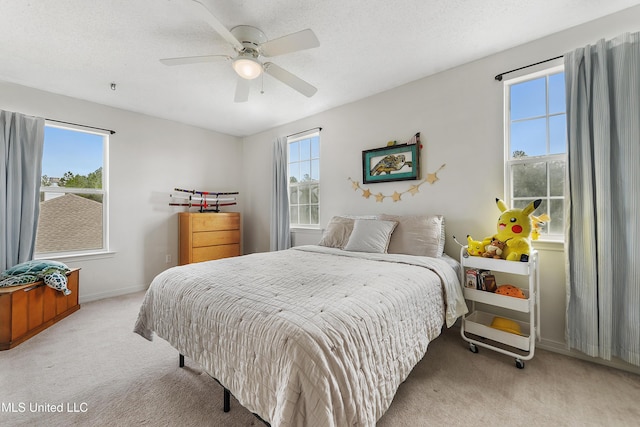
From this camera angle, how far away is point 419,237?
7.85 ft

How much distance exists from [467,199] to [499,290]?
2.88ft

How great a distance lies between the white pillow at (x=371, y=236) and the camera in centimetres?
250

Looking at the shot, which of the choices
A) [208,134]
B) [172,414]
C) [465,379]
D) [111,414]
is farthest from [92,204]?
[465,379]

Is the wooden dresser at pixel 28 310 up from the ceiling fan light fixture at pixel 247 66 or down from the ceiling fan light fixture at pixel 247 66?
down

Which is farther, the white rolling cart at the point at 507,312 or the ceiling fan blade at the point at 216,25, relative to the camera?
the white rolling cart at the point at 507,312

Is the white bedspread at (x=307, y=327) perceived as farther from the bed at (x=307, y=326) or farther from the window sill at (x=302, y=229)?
the window sill at (x=302, y=229)

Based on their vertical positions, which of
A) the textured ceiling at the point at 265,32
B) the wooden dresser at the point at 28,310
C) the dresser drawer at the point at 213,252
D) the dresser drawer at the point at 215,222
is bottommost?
the wooden dresser at the point at 28,310

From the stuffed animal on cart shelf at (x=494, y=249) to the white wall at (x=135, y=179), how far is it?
4177 millimetres

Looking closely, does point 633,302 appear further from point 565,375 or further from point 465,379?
point 465,379

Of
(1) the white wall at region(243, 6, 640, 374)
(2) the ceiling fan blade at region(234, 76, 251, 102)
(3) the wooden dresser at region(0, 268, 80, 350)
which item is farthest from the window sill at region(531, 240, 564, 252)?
(3) the wooden dresser at region(0, 268, 80, 350)

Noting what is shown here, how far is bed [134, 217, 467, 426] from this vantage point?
0.91 meters

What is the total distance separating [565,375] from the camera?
1.75 m

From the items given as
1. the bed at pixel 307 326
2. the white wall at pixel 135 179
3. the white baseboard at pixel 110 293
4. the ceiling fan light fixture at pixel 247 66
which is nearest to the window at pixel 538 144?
the bed at pixel 307 326

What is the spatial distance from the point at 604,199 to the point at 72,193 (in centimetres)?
532
